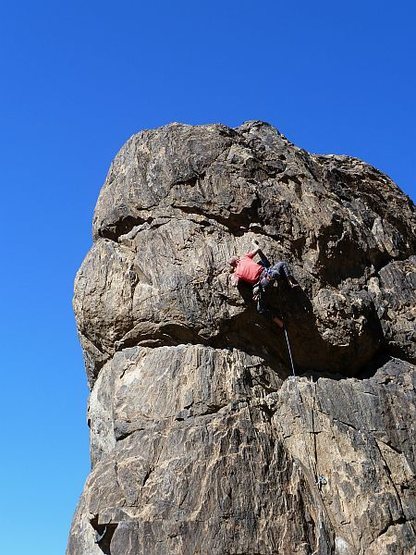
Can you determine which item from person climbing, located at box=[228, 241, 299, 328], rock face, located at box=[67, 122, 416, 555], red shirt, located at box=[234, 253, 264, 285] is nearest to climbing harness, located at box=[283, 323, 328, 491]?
rock face, located at box=[67, 122, 416, 555]

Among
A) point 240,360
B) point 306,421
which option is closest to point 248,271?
point 240,360

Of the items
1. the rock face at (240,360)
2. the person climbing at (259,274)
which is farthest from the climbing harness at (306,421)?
the person climbing at (259,274)

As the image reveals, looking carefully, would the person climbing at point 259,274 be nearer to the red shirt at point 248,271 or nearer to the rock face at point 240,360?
the red shirt at point 248,271

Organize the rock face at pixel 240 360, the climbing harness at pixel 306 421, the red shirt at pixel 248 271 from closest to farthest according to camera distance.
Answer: the rock face at pixel 240 360
the climbing harness at pixel 306 421
the red shirt at pixel 248 271

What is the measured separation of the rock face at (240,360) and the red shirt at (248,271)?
423 mm

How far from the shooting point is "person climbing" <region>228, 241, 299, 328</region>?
14188mm

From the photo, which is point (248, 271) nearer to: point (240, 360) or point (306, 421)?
point (240, 360)

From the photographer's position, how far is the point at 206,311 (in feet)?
46.8

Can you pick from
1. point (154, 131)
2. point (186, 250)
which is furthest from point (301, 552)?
point (154, 131)

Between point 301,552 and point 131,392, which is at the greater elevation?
point 131,392

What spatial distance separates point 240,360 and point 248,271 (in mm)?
1802

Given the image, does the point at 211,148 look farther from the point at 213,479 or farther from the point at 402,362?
the point at 213,479

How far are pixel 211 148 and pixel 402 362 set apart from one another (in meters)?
6.48

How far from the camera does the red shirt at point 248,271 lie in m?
14.2
